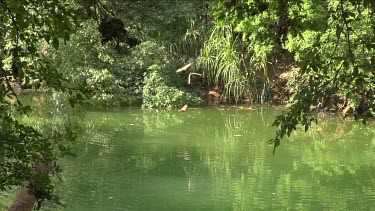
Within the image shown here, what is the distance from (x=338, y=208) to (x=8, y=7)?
518cm

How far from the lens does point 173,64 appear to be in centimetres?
1488

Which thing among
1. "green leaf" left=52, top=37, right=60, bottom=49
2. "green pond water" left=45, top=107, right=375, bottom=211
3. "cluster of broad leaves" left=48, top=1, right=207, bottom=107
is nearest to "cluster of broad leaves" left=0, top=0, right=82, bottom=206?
"green leaf" left=52, top=37, right=60, bottom=49

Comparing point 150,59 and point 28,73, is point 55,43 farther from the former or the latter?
point 150,59

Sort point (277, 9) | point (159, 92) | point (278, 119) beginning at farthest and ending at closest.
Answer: point (159, 92) < point (278, 119) < point (277, 9)

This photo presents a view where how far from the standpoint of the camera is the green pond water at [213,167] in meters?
6.88

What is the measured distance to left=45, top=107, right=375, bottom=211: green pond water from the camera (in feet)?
22.6

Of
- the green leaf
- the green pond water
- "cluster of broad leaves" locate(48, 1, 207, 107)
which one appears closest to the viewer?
the green leaf

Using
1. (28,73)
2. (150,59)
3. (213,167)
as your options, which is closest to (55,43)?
(28,73)

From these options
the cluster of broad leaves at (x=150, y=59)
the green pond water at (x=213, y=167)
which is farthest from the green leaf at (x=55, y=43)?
the cluster of broad leaves at (x=150, y=59)

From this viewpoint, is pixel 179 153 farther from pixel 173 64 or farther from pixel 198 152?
pixel 173 64

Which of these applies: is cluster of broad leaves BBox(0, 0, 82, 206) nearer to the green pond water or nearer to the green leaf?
the green leaf

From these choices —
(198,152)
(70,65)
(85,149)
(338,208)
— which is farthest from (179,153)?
(338,208)

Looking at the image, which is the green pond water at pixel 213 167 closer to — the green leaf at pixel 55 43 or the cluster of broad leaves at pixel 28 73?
the cluster of broad leaves at pixel 28 73

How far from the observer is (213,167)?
8.73 meters
